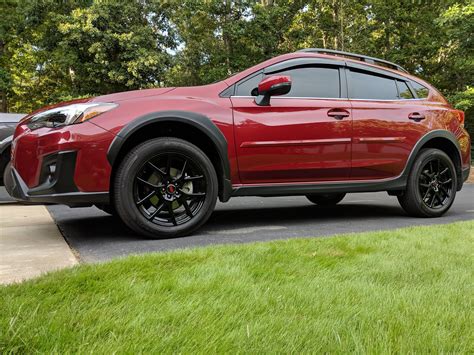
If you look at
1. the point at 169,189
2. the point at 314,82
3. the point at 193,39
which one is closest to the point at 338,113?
the point at 314,82

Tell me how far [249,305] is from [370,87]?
138 inches

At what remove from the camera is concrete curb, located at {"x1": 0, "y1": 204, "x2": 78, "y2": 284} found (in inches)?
100

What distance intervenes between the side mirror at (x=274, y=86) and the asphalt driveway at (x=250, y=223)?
1206 millimetres

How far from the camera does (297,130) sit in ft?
13.3

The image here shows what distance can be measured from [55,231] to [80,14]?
16.2m

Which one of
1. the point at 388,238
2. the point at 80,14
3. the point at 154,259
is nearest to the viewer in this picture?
the point at 154,259

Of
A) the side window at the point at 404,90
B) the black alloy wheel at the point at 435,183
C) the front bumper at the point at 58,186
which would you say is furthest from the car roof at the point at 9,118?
the black alloy wheel at the point at 435,183

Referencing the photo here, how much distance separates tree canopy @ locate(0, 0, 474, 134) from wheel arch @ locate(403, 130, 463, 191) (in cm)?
1167

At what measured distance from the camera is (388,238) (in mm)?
3250

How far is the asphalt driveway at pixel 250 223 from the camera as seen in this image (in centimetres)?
336

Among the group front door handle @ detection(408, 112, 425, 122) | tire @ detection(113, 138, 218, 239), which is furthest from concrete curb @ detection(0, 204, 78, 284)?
front door handle @ detection(408, 112, 425, 122)

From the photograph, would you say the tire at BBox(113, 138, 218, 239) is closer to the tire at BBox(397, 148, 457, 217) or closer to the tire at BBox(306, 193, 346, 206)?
the tire at BBox(397, 148, 457, 217)

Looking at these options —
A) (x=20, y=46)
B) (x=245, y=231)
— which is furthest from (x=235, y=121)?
(x=20, y=46)

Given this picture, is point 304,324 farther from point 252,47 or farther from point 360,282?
point 252,47
